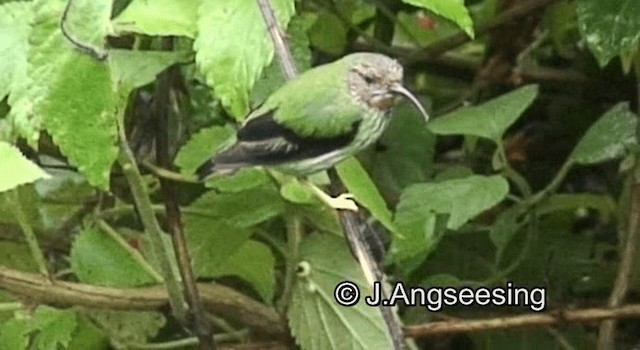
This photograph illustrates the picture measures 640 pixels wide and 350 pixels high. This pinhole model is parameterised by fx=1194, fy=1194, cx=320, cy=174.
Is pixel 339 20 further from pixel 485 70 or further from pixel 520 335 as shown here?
pixel 520 335

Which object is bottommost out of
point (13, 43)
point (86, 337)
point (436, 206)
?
point (86, 337)

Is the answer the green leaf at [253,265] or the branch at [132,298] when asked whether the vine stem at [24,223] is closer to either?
the branch at [132,298]

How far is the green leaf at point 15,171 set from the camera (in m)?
0.57

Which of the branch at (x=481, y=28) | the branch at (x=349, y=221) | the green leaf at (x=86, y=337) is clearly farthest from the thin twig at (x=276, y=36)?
the branch at (x=481, y=28)

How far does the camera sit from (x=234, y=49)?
60cm

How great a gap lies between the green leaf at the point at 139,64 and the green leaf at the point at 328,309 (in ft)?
0.58

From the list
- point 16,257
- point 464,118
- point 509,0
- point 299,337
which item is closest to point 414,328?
point 299,337

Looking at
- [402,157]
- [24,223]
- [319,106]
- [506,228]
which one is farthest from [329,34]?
[319,106]

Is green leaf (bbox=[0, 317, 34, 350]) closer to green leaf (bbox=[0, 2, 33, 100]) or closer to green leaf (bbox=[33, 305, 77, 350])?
green leaf (bbox=[33, 305, 77, 350])

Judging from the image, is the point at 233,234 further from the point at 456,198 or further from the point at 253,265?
the point at 456,198

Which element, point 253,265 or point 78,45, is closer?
point 78,45

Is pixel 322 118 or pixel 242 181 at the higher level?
pixel 322 118

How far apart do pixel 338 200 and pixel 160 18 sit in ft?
0.45

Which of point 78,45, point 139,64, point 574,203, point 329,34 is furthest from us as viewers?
point 329,34
